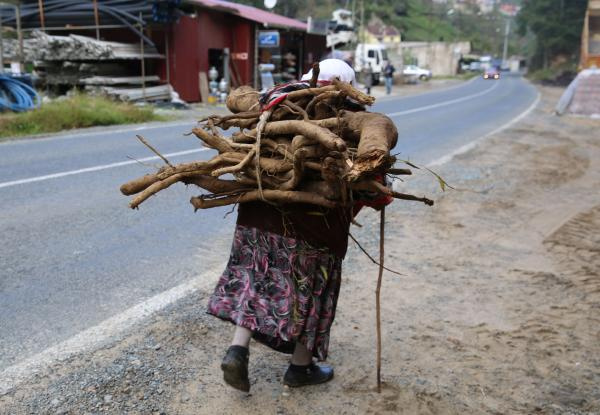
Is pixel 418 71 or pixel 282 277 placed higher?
pixel 282 277

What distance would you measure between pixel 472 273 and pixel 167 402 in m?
2.92

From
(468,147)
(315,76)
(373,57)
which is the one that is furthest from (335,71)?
(373,57)

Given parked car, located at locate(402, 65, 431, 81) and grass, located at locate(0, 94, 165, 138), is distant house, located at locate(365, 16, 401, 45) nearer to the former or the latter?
parked car, located at locate(402, 65, 431, 81)

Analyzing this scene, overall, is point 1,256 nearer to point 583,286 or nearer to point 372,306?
point 372,306

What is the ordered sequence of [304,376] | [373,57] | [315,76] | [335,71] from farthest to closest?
[373,57] → [304,376] → [335,71] → [315,76]

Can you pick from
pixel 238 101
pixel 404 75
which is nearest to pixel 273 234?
pixel 238 101

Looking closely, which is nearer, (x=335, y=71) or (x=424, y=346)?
(x=335, y=71)

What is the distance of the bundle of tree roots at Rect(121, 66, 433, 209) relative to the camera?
2.41 meters

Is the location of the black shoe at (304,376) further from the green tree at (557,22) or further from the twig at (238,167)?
the green tree at (557,22)

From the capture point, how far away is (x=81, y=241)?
534cm

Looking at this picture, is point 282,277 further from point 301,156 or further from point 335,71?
point 335,71

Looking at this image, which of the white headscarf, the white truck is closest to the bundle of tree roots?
the white headscarf

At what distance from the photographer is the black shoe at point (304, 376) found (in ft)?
10.2

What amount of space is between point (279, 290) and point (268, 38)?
2203 centimetres
